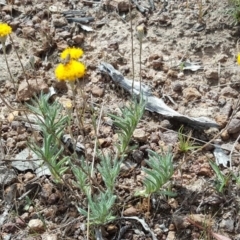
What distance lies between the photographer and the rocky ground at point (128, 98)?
255 centimetres

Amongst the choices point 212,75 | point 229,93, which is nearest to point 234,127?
point 229,93

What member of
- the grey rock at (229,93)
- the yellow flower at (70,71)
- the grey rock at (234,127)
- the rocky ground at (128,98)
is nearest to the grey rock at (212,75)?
the rocky ground at (128,98)

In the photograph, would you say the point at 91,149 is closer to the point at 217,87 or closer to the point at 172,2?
the point at 217,87

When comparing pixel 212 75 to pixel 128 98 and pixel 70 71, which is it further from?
pixel 70 71

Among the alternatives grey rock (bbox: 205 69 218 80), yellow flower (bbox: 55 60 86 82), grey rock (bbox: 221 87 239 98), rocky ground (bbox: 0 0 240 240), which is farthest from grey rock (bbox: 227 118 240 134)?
yellow flower (bbox: 55 60 86 82)

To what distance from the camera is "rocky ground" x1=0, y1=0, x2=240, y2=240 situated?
255 cm

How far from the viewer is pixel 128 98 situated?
312 cm

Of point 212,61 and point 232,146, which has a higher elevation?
point 212,61

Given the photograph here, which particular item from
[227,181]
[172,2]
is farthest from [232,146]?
[172,2]

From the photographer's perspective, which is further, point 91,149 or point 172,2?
point 172,2

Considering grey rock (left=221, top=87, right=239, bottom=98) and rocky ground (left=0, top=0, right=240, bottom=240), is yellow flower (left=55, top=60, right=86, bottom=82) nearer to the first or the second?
rocky ground (left=0, top=0, right=240, bottom=240)

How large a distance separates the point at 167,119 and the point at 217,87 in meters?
0.42

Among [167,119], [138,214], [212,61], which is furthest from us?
[212,61]

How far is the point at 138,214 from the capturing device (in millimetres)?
2559
